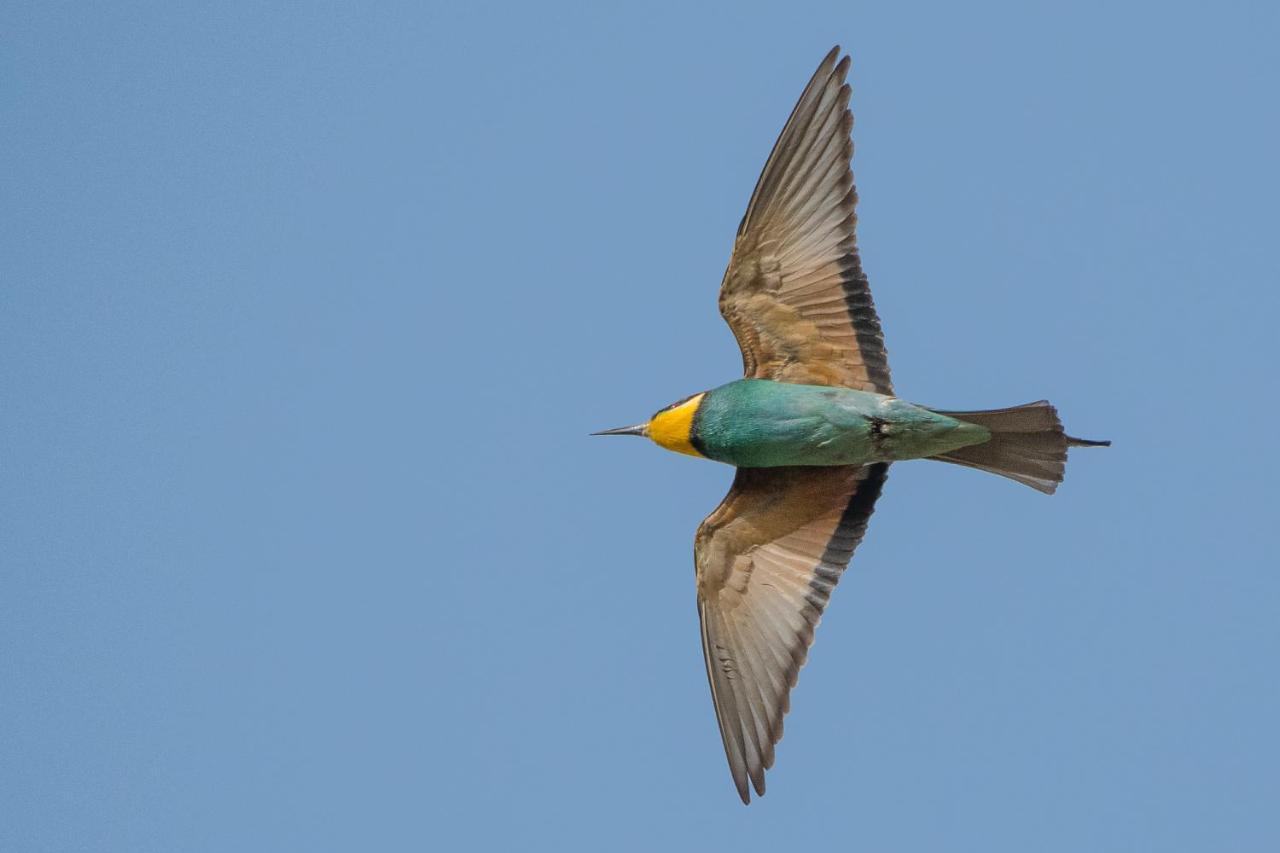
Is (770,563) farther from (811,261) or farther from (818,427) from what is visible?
(811,261)

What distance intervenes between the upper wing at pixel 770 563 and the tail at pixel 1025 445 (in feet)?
2.11

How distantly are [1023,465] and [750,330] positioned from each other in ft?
Result: 4.15

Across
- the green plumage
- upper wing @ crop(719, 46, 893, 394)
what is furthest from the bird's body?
upper wing @ crop(719, 46, 893, 394)

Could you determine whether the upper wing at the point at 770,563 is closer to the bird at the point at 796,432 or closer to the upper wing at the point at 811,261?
the bird at the point at 796,432

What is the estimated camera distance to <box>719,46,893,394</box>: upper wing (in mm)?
7949

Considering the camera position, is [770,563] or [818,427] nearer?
[818,427]

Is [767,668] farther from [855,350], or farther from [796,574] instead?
[855,350]

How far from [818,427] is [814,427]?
16mm

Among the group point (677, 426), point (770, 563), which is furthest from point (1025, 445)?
point (677, 426)

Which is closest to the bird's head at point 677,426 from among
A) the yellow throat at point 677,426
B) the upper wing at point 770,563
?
the yellow throat at point 677,426

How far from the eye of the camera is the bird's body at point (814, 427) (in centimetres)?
783

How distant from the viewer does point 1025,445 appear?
7789 mm

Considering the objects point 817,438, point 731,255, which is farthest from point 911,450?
point 731,255

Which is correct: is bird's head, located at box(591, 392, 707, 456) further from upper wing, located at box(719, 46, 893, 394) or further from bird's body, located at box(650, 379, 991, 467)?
upper wing, located at box(719, 46, 893, 394)
